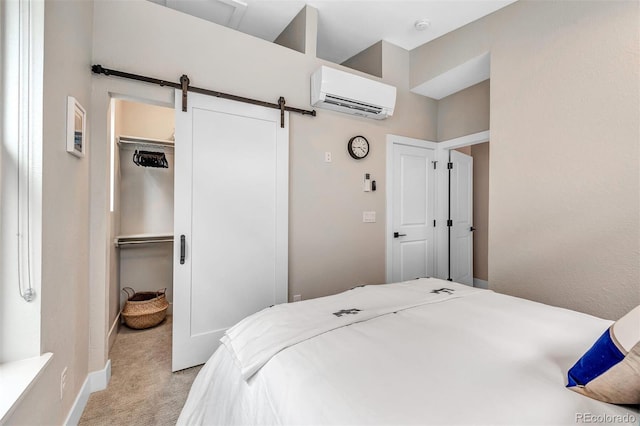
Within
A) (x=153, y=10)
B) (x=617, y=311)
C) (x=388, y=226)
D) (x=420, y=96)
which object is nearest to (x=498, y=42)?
(x=420, y=96)

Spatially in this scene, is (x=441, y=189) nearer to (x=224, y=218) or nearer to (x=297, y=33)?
(x=297, y=33)

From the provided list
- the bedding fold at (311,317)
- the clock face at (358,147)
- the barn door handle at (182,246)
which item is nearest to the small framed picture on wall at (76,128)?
the barn door handle at (182,246)

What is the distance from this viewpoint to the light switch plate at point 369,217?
3.23 meters

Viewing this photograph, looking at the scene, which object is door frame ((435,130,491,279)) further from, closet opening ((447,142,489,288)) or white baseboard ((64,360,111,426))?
white baseboard ((64,360,111,426))

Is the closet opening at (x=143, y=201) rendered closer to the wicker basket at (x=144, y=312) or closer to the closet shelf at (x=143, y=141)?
the closet shelf at (x=143, y=141)

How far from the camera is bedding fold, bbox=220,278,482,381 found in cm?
120

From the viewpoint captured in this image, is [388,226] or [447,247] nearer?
[388,226]

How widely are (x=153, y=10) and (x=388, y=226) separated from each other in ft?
9.31

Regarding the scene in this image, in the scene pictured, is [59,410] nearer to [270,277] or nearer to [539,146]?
[270,277]

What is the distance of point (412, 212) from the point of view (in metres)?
3.62

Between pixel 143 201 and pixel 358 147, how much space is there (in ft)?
8.12

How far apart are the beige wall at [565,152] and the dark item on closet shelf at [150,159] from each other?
3378mm

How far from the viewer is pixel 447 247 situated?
3.96 metres

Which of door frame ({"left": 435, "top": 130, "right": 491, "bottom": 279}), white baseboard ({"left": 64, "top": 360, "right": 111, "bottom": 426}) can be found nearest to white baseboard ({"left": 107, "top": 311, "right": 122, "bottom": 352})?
white baseboard ({"left": 64, "top": 360, "right": 111, "bottom": 426})
